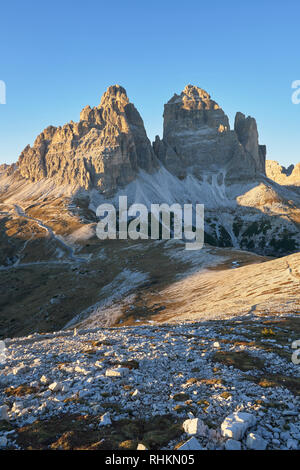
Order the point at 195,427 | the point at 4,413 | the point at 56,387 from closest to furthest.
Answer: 1. the point at 195,427
2. the point at 4,413
3. the point at 56,387

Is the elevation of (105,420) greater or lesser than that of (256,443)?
lesser

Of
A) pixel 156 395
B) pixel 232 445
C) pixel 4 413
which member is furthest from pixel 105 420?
pixel 232 445

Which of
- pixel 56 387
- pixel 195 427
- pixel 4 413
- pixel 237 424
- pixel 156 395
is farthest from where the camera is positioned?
pixel 56 387

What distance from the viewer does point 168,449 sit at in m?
8.54

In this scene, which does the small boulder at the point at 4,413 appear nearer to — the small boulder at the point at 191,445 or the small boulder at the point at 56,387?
the small boulder at the point at 56,387

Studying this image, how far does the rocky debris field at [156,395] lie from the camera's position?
29.6ft

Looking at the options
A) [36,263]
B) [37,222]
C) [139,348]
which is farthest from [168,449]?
[37,222]

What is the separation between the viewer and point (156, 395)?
11938 millimetres

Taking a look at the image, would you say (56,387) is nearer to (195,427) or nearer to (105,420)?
(105,420)

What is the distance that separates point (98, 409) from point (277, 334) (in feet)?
48.3

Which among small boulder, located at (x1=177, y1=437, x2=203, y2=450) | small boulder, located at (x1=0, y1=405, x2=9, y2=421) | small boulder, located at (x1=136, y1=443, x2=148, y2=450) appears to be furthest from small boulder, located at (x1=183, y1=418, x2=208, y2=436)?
small boulder, located at (x1=0, y1=405, x2=9, y2=421)

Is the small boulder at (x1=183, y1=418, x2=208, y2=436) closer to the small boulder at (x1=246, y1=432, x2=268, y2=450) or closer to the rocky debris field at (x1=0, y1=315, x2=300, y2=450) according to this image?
the rocky debris field at (x1=0, y1=315, x2=300, y2=450)

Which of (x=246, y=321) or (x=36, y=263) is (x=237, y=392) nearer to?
(x=246, y=321)

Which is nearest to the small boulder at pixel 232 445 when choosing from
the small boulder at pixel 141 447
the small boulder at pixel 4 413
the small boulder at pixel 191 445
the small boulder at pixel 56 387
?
the small boulder at pixel 191 445
